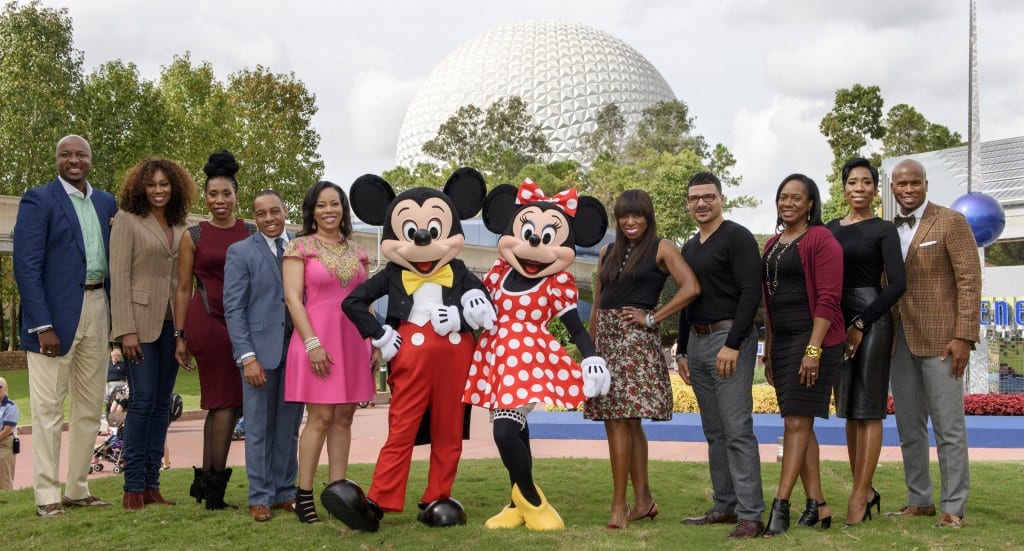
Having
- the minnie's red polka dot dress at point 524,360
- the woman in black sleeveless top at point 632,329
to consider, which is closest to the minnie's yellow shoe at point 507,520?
the woman in black sleeveless top at point 632,329

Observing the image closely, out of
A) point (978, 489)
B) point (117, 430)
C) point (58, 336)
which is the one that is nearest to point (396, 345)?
point (58, 336)

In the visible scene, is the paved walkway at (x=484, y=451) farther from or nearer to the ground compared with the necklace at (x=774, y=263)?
nearer to the ground

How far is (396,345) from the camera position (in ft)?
16.8

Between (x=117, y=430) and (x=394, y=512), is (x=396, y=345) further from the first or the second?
(x=117, y=430)

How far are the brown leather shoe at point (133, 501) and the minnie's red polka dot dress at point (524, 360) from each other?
7.22ft

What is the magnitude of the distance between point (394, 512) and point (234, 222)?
207 cm

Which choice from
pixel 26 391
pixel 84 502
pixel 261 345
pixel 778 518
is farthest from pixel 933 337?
pixel 26 391

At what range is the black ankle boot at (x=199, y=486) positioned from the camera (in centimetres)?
584

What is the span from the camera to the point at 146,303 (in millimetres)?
5703

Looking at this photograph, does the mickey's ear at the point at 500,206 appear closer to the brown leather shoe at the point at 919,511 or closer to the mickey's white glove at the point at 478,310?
the mickey's white glove at the point at 478,310

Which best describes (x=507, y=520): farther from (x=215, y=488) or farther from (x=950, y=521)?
(x=950, y=521)

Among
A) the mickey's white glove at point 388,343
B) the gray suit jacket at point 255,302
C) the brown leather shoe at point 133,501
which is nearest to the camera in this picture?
the mickey's white glove at point 388,343

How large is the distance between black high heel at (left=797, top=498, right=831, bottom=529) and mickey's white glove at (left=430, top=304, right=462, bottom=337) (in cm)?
216

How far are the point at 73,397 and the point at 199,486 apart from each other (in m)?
0.92
